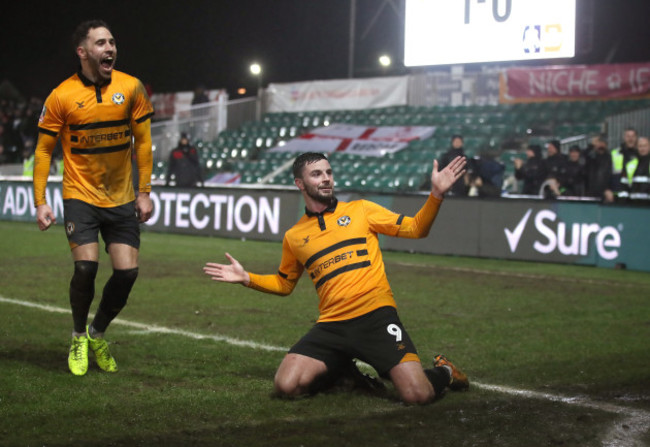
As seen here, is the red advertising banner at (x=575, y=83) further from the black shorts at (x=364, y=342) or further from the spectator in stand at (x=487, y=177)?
the black shorts at (x=364, y=342)

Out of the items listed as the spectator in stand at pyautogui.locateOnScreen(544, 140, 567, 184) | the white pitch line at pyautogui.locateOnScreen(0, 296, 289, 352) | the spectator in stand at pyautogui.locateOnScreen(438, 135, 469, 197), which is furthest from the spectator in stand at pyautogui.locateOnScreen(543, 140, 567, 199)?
the white pitch line at pyautogui.locateOnScreen(0, 296, 289, 352)

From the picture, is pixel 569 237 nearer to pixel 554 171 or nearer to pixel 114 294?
pixel 554 171

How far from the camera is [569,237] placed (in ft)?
46.2

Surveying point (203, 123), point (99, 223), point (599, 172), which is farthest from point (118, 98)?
point (203, 123)

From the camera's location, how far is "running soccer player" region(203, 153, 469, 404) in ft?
18.1

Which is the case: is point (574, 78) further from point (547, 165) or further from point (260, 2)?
point (260, 2)

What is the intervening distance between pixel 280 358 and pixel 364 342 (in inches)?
56.7

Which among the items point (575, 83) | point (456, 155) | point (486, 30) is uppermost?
point (486, 30)

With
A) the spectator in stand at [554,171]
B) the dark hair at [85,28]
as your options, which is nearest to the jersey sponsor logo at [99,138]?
the dark hair at [85,28]

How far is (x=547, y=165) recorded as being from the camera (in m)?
16.9

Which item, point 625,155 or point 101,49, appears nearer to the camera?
point 101,49

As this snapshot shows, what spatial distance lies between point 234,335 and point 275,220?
10.0 metres

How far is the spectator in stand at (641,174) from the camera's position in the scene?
13984 mm

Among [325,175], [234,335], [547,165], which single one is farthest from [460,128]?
[325,175]
